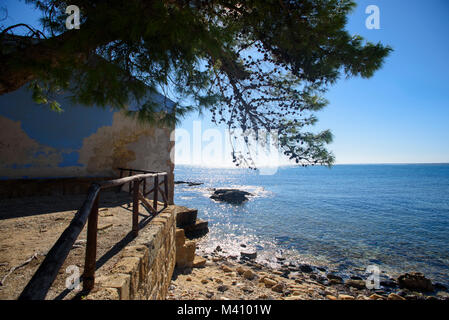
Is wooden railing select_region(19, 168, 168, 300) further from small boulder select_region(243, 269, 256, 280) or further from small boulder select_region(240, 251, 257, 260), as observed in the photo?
small boulder select_region(240, 251, 257, 260)

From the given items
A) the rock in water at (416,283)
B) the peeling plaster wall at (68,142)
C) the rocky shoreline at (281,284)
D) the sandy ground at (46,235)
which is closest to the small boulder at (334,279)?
the rocky shoreline at (281,284)

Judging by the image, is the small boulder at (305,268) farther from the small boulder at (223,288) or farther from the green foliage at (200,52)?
the green foliage at (200,52)

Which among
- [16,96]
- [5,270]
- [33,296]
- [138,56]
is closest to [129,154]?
[16,96]

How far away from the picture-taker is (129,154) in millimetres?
6875

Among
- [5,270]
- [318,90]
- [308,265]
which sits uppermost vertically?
[318,90]

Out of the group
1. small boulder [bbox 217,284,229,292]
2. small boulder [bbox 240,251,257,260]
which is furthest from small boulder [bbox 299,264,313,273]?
small boulder [bbox 217,284,229,292]

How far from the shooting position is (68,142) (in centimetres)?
589

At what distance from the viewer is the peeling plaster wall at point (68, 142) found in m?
5.16

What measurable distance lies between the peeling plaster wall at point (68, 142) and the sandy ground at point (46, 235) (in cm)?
89

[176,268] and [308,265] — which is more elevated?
[176,268]

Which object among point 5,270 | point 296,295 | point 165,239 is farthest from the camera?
point 296,295

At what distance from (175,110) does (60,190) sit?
4.36m

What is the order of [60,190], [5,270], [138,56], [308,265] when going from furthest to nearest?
[308,265] → [60,190] → [138,56] → [5,270]

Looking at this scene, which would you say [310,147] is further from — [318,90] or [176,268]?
[176,268]
